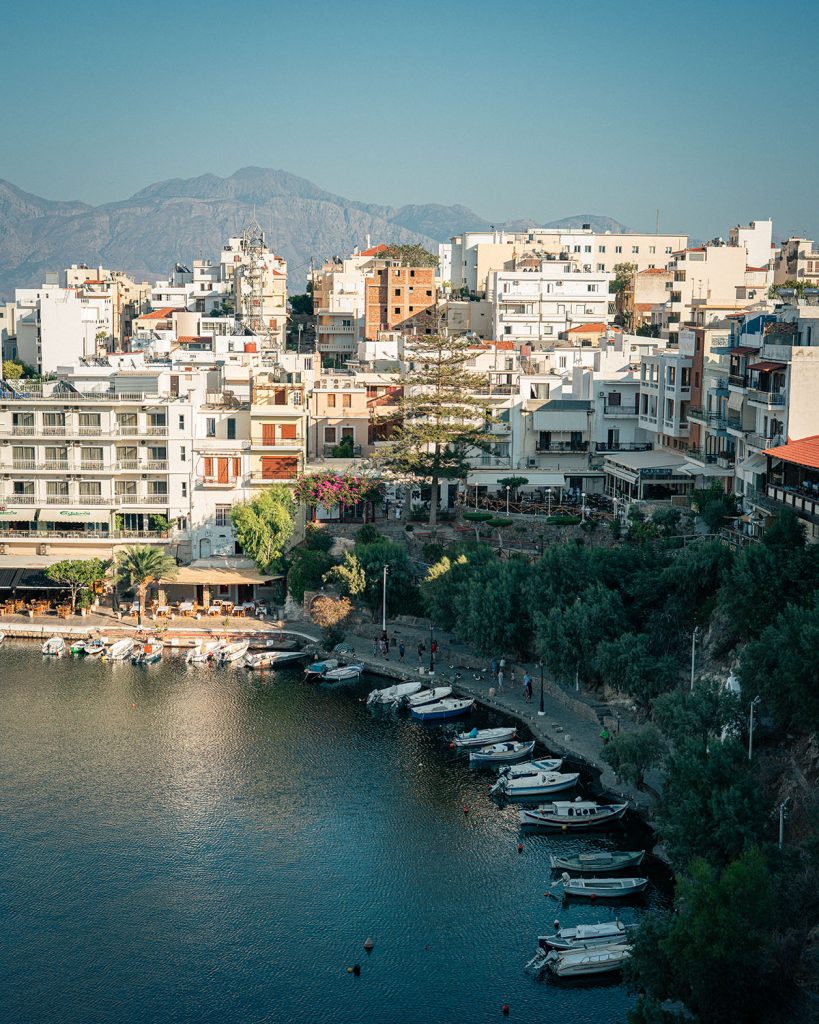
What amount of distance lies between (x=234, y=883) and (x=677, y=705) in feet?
38.0

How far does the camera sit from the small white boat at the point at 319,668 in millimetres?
45406

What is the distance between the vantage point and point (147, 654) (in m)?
47.4

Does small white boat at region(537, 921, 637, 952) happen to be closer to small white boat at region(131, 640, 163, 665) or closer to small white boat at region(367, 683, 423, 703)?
small white boat at region(367, 683, 423, 703)

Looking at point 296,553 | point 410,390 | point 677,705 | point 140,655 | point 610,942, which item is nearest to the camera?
point 610,942

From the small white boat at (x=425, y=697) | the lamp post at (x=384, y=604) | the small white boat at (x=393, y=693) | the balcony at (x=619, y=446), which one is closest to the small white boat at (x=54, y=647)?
the lamp post at (x=384, y=604)

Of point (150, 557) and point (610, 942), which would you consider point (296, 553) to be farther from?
point (610, 942)

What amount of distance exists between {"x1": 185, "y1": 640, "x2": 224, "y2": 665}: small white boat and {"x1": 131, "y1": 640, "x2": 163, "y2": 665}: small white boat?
3.54 ft

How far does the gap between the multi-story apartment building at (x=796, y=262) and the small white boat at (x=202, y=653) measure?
170 ft

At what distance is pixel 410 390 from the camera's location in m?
60.4

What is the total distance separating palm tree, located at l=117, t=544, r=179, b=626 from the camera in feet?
165

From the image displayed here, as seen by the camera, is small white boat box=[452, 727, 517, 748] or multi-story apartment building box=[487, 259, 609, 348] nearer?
small white boat box=[452, 727, 517, 748]

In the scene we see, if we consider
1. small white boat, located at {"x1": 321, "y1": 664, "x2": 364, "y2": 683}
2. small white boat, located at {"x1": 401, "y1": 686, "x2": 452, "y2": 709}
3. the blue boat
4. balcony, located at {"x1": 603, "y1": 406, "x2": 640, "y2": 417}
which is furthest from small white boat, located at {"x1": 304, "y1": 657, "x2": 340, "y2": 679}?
balcony, located at {"x1": 603, "y1": 406, "x2": 640, "y2": 417}

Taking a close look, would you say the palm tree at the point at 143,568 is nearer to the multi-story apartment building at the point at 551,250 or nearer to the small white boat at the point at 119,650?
the small white boat at the point at 119,650

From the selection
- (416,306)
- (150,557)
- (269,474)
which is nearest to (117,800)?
(150,557)
